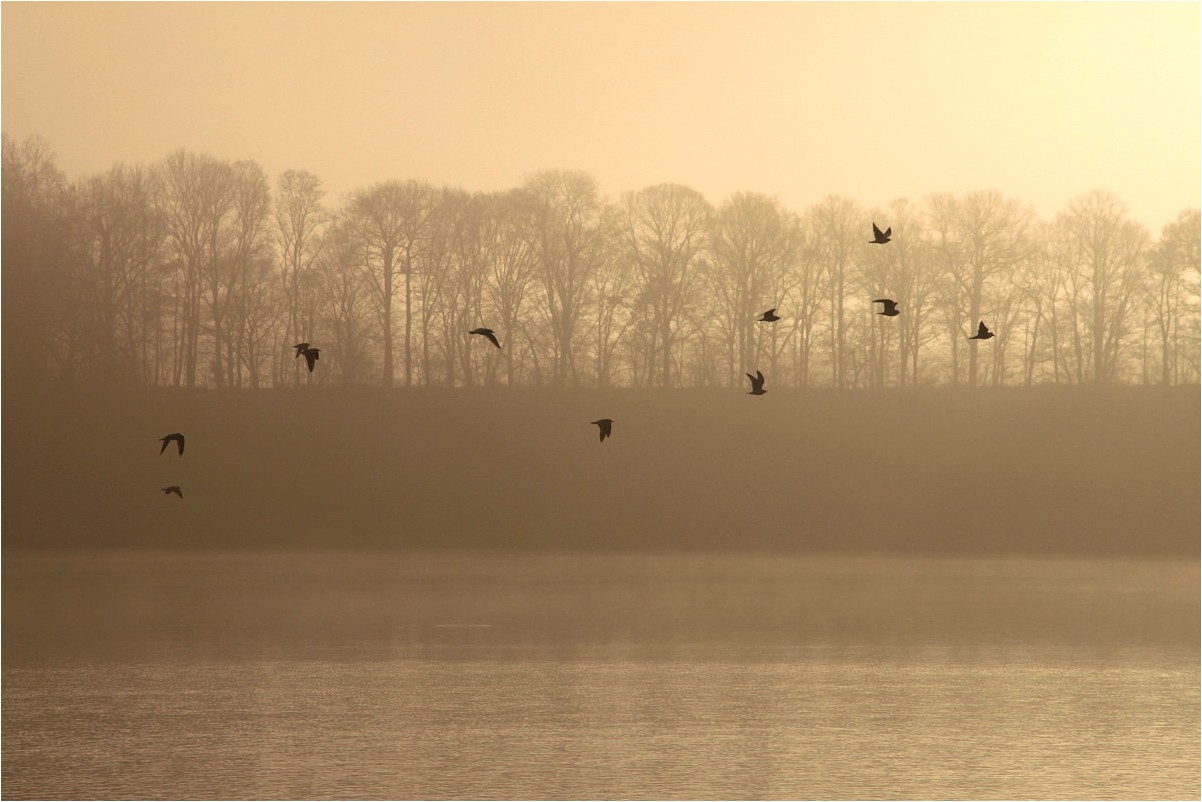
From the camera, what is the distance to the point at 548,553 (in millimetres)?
48250

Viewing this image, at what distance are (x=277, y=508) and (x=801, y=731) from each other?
134 ft

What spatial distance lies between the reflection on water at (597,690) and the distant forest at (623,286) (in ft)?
135

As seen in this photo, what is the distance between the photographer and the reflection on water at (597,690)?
572 inches

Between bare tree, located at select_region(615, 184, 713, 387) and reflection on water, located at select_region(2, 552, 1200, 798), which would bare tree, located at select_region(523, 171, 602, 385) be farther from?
reflection on water, located at select_region(2, 552, 1200, 798)

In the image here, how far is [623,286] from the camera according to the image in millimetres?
78562

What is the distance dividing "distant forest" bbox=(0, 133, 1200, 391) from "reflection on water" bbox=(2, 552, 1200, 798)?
41.2 meters

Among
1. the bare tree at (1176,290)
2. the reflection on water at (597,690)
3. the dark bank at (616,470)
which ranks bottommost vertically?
the reflection on water at (597,690)

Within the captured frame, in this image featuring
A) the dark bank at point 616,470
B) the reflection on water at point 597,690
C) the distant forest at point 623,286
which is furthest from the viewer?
the distant forest at point 623,286

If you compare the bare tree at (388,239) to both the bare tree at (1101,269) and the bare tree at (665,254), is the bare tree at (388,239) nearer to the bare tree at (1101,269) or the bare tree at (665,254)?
the bare tree at (665,254)

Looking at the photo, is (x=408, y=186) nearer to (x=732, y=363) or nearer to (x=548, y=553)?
(x=732, y=363)

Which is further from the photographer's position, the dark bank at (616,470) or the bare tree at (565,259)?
the bare tree at (565,259)

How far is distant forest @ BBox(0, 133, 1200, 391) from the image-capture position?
75188 mm

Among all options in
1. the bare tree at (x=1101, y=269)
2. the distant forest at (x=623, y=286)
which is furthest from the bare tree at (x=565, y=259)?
the bare tree at (x=1101, y=269)

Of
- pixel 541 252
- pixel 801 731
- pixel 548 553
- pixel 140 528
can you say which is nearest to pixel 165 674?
pixel 801 731
